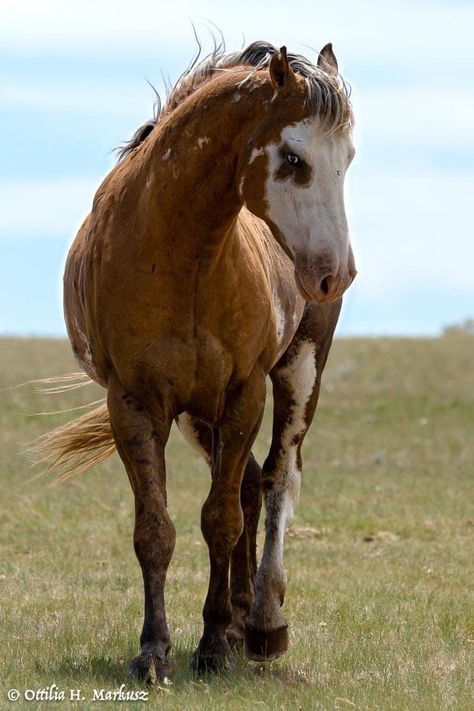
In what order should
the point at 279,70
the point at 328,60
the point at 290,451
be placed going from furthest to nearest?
the point at 290,451 < the point at 328,60 < the point at 279,70

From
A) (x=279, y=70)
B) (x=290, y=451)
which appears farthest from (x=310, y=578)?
(x=279, y=70)

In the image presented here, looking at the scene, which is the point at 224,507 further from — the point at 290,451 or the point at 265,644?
the point at 290,451

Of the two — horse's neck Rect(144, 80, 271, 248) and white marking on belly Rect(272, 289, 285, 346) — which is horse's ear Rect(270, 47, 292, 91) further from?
white marking on belly Rect(272, 289, 285, 346)

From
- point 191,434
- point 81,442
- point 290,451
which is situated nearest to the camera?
point 290,451

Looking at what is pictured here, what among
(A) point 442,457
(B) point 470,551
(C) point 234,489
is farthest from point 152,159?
(A) point 442,457

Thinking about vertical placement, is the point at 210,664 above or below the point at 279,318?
below

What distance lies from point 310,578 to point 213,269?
137 inches

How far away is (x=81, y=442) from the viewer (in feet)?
26.4

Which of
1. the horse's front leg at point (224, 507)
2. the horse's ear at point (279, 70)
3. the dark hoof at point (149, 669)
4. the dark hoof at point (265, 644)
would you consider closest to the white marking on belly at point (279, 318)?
the horse's front leg at point (224, 507)

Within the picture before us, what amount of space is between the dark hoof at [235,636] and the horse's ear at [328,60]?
8.80 ft

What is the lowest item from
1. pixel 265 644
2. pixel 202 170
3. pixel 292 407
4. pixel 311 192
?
pixel 265 644

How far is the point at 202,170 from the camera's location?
5555 mm

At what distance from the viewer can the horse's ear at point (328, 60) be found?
5.60 metres

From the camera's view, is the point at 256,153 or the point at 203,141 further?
the point at 203,141
